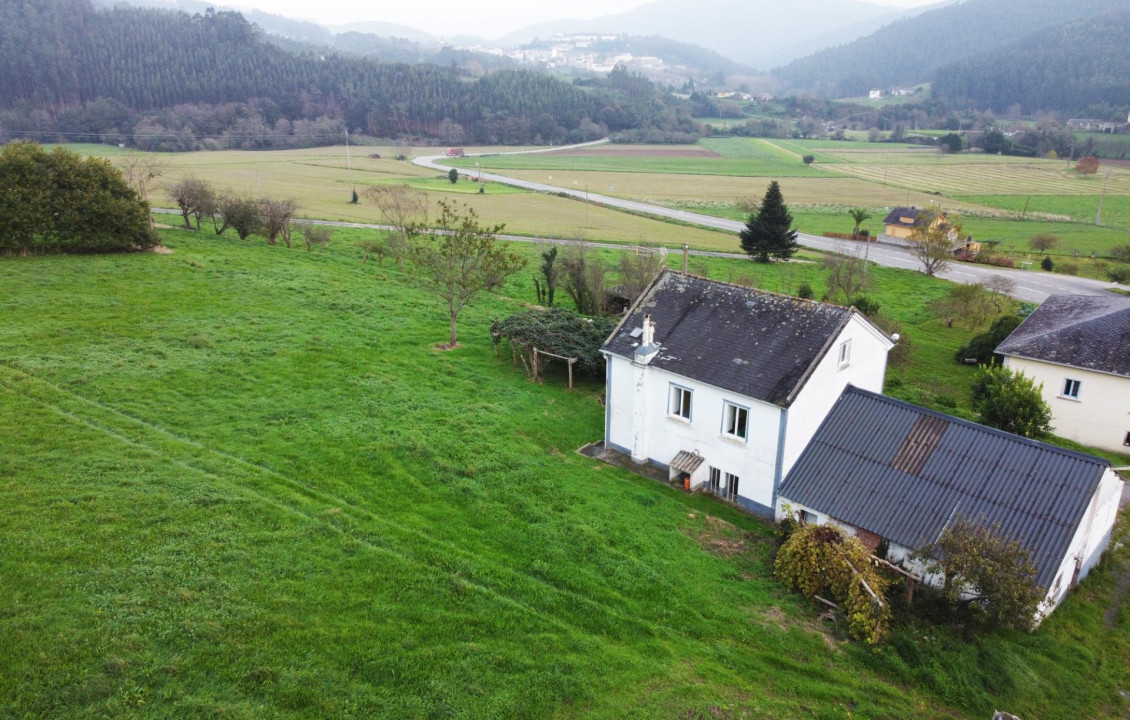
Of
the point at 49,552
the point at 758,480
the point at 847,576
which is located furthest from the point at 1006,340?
the point at 49,552

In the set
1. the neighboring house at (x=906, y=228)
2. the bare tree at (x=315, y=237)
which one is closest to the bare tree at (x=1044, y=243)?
the neighboring house at (x=906, y=228)

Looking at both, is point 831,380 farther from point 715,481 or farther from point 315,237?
point 315,237

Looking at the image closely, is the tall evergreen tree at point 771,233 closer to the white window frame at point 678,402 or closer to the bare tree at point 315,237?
the bare tree at point 315,237

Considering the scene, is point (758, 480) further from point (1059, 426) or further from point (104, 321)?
point (104, 321)

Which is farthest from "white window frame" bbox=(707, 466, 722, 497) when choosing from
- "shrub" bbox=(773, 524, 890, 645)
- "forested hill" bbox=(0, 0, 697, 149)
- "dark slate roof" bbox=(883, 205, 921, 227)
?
"forested hill" bbox=(0, 0, 697, 149)

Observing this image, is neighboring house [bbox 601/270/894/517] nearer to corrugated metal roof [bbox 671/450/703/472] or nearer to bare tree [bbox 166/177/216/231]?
corrugated metal roof [bbox 671/450/703/472]

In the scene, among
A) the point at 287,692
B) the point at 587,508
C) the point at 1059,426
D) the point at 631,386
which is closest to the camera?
the point at 287,692
